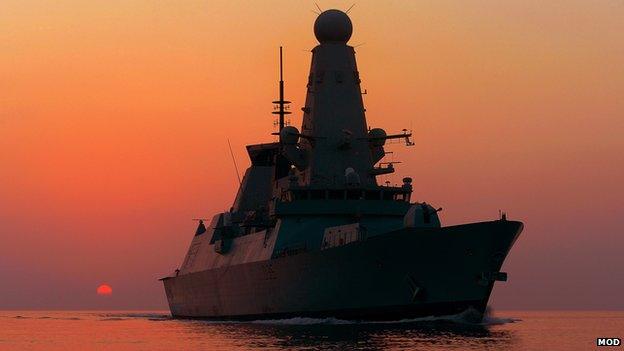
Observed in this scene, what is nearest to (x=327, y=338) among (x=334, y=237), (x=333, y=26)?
(x=334, y=237)

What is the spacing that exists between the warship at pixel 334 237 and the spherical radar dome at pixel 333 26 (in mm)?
57

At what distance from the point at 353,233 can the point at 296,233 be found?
6160mm

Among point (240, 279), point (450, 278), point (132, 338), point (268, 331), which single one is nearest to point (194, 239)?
point (240, 279)

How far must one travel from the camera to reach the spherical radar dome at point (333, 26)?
191ft

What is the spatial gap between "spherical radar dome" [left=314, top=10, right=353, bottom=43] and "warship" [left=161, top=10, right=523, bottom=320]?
57 mm

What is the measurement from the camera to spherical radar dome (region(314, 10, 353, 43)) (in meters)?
58.2

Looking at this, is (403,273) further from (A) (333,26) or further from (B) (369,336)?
(A) (333,26)

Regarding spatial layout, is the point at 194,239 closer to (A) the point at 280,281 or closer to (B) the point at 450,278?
(A) the point at 280,281

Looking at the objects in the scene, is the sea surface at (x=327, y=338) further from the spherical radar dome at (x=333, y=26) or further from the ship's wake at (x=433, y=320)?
the spherical radar dome at (x=333, y=26)

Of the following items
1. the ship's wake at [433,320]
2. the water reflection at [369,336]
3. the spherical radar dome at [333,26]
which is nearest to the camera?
the water reflection at [369,336]

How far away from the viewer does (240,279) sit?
58.6 metres

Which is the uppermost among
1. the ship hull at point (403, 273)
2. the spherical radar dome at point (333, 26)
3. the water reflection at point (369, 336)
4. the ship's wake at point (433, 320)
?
the spherical radar dome at point (333, 26)

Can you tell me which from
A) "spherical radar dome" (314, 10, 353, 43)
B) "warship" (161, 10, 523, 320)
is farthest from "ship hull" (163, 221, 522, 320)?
"spherical radar dome" (314, 10, 353, 43)

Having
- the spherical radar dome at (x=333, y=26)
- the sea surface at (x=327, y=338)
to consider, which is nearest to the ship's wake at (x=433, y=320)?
the sea surface at (x=327, y=338)
